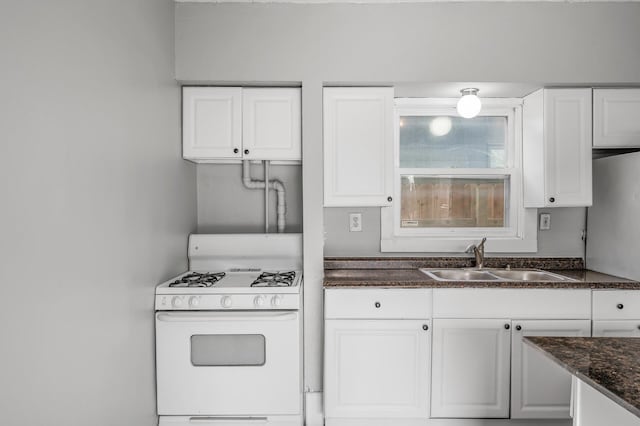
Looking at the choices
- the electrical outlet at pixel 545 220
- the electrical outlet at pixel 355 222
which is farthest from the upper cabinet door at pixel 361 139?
the electrical outlet at pixel 545 220

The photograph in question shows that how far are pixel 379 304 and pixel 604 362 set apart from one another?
114 centimetres

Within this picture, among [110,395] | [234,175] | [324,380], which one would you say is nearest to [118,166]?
[110,395]

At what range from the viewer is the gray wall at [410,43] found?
2184 millimetres

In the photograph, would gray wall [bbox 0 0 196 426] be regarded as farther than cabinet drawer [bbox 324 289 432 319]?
No

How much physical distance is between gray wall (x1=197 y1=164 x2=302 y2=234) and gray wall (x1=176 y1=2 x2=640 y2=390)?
69cm

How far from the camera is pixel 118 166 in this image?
1590mm

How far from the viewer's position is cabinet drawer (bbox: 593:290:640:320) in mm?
2031

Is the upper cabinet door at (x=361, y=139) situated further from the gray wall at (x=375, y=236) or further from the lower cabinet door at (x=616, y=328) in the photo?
the lower cabinet door at (x=616, y=328)

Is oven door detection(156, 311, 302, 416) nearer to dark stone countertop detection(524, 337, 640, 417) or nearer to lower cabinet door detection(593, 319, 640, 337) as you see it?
dark stone countertop detection(524, 337, 640, 417)

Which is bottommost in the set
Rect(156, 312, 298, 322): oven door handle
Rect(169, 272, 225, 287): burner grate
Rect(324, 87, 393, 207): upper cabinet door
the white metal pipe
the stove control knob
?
Rect(156, 312, 298, 322): oven door handle

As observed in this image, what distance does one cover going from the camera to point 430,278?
2.18 m

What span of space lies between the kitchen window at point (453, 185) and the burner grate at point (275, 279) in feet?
2.56

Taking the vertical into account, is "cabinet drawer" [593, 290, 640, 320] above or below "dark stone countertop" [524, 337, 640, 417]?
below

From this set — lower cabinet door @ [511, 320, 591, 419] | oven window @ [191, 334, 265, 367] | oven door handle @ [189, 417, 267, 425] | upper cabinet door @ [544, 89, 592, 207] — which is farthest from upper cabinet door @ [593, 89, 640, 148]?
oven door handle @ [189, 417, 267, 425]
